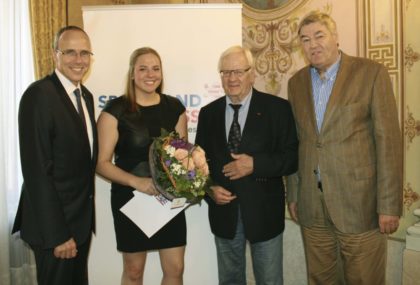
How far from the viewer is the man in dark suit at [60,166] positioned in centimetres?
206

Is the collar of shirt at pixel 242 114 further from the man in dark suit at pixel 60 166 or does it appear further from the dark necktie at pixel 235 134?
the man in dark suit at pixel 60 166

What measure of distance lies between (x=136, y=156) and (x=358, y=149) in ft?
4.25

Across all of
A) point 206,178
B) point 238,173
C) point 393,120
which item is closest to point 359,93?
point 393,120

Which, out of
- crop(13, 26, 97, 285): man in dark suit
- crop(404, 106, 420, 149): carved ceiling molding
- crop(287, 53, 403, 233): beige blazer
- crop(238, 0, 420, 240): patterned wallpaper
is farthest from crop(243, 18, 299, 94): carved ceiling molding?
crop(13, 26, 97, 285): man in dark suit

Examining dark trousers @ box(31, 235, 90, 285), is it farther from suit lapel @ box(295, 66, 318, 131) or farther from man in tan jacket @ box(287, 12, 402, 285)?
suit lapel @ box(295, 66, 318, 131)

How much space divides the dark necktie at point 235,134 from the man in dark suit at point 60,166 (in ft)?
2.61

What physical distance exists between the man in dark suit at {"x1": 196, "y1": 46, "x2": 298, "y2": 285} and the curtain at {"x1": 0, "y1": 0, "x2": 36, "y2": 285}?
1827 mm

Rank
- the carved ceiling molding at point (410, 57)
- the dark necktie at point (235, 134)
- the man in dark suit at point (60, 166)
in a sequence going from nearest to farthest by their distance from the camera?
the man in dark suit at point (60, 166) < the dark necktie at point (235, 134) < the carved ceiling molding at point (410, 57)

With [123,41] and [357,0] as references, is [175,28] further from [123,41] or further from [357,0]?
[357,0]

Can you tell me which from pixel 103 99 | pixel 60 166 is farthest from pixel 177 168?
pixel 103 99

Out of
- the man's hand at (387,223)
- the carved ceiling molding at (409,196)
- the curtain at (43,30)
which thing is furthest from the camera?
the curtain at (43,30)

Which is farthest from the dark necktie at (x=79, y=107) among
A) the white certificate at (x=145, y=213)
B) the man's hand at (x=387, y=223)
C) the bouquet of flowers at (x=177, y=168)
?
the man's hand at (x=387, y=223)

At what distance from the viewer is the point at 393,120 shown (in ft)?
7.40

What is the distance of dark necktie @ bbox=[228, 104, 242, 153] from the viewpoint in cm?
253
